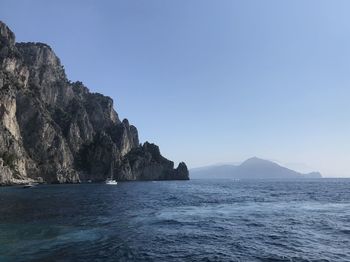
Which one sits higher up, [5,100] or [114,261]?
[5,100]

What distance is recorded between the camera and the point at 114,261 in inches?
1283

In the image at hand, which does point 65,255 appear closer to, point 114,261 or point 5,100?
point 114,261

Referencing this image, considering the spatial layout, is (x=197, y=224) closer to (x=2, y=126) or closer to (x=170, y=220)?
(x=170, y=220)

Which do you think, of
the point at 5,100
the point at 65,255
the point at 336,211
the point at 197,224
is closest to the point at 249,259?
the point at 65,255

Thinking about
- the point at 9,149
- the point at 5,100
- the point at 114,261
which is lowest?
the point at 114,261

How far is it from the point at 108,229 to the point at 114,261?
16538mm

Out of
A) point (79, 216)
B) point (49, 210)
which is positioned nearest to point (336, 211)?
point (79, 216)

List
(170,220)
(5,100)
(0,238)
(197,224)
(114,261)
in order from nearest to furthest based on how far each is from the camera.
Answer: (114,261) < (0,238) < (197,224) < (170,220) < (5,100)

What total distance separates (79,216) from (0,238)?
794 inches

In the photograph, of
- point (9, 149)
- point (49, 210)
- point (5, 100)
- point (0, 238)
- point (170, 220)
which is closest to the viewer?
point (0, 238)

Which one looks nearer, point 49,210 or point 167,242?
point 167,242

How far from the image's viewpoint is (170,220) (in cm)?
5838

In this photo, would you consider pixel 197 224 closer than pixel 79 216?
Yes

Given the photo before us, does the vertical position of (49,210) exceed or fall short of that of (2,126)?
it falls short
